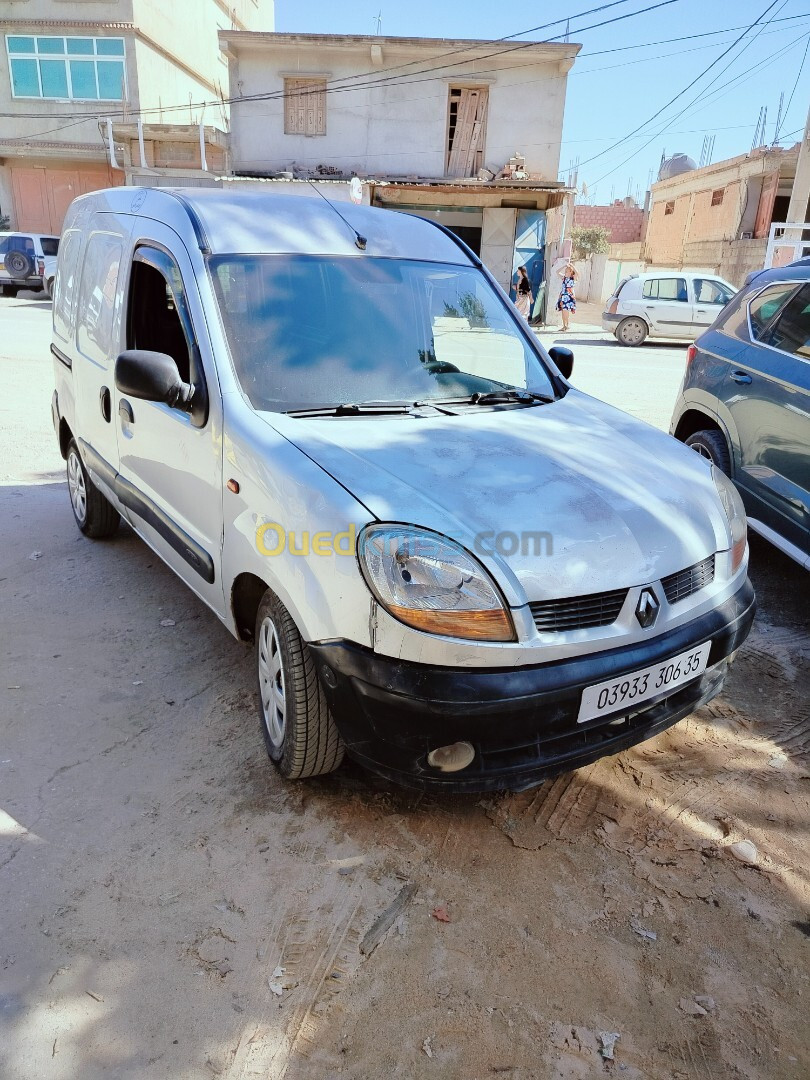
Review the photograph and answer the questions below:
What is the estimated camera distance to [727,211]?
90.8 ft

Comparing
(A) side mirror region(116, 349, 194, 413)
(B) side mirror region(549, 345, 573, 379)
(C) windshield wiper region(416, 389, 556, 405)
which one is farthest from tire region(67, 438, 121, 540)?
(B) side mirror region(549, 345, 573, 379)

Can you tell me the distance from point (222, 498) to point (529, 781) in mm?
1426

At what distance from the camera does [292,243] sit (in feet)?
10.3

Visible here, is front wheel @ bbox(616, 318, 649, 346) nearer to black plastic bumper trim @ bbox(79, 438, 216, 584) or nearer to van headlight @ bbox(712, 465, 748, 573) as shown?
black plastic bumper trim @ bbox(79, 438, 216, 584)

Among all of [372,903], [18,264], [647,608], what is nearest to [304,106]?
[18,264]

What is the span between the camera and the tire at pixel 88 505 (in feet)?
15.1

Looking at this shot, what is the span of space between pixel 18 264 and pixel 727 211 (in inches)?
943

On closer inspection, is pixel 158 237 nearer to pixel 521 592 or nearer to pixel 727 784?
pixel 521 592

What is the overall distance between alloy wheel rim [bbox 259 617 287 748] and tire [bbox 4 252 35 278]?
21.1 meters

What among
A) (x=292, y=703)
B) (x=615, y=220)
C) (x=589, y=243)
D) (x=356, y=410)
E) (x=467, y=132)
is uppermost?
(x=467, y=132)

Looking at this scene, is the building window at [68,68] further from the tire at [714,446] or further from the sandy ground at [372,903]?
the sandy ground at [372,903]

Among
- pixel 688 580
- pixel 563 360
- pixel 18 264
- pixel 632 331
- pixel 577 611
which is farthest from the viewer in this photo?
pixel 18 264

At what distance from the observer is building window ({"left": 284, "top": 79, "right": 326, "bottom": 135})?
22.1 m

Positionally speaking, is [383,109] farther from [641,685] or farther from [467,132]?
[641,685]
